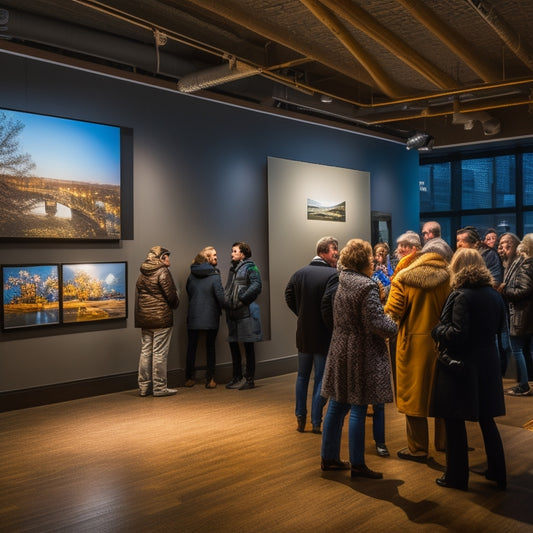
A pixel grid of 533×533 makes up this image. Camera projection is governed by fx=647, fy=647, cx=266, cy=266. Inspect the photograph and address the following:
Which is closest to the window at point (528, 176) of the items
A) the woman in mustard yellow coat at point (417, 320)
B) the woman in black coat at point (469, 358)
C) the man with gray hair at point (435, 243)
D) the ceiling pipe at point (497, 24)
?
the ceiling pipe at point (497, 24)

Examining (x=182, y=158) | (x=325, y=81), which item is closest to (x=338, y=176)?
(x=325, y=81)

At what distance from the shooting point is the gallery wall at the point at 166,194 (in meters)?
6.59

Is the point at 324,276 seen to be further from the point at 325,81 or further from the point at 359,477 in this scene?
the point at 325,81

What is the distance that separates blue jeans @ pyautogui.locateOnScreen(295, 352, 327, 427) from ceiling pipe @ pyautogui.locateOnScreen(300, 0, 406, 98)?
2.84 meters

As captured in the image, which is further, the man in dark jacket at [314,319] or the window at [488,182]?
the window at [488,182]

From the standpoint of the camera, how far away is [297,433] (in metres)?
5.57

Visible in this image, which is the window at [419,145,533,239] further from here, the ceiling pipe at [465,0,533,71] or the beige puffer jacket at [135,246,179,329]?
the beige puffer jacket at [135,246,179,329]

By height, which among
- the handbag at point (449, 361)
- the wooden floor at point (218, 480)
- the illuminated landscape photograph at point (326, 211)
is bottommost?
the wooden floor at point (218, 480)

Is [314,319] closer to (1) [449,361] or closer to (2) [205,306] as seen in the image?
(1) [449,361]

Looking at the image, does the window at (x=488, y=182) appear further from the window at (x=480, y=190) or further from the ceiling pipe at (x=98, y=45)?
the ceiling pipe at (x=98, y=45)

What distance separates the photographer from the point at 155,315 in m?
6.97

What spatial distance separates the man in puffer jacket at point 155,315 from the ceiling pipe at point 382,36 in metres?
3.15

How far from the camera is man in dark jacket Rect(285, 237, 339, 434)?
5.32m

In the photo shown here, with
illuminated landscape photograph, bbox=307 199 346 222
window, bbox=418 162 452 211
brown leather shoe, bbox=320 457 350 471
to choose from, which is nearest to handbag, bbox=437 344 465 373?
brown leather shoe, bbox=320 457 350 471
